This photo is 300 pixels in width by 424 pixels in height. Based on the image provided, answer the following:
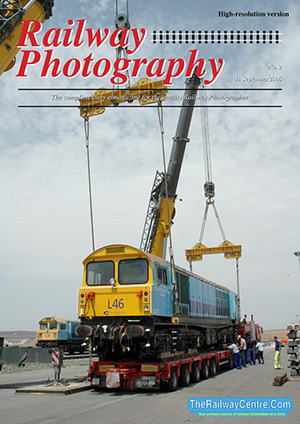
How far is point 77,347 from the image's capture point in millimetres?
33781

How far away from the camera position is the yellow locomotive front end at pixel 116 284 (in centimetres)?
1202

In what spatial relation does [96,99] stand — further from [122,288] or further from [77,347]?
[77,347]

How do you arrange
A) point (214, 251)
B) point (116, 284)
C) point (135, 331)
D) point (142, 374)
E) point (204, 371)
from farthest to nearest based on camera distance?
point (214, 251), point (204, 371), point (116, 284), point (142, 374), point (135, 331)

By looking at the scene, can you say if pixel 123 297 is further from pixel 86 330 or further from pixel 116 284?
pixel 86 330

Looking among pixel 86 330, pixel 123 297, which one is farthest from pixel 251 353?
pixel 86 330

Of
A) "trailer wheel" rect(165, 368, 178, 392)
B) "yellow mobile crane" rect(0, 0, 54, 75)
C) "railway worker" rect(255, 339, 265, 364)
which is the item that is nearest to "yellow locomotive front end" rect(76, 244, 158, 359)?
"trailer wheel" rect(165, 368, 178, 392)

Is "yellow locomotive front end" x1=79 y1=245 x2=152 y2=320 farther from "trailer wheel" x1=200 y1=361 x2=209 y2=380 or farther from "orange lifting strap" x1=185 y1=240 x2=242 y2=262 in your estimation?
"orange lifting strap" x1=185 y1=240 x2=242 y2=262

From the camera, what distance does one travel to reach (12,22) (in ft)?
42.1

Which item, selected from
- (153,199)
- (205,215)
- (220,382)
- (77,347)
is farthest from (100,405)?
(77,347)

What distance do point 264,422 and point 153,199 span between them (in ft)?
48.3

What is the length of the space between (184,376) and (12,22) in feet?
40.1

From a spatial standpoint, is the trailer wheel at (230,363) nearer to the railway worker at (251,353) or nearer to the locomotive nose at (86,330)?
the railway worker at (251,353)

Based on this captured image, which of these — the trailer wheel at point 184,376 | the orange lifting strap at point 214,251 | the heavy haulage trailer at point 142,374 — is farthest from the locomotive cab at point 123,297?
the orange lifting strap at point 214,251

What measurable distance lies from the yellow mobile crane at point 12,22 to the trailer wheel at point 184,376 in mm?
10703
